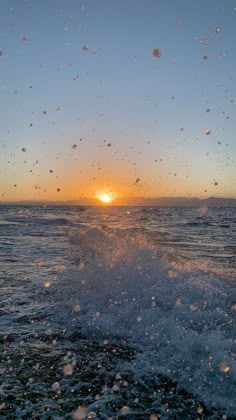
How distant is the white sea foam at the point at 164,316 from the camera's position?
4211 mm

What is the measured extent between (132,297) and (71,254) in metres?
7.64

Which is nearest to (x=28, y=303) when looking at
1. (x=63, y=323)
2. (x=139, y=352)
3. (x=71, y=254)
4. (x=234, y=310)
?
(x=63, y=323)

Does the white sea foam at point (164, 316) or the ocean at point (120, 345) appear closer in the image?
the ocean at point (120, 345)

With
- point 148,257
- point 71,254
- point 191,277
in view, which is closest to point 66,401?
point 191,277

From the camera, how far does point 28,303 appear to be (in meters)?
7.29

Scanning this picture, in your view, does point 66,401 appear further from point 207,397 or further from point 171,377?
point 207,397

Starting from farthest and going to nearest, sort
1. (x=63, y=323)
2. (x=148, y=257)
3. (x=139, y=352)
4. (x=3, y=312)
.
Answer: (x=148, y=257) < (x=3, y=312) < (x=63, y=323) < (x=139, y=352)

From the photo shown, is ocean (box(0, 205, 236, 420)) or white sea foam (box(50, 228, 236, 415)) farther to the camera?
white sea foam (box(50, 228, 236, 415))

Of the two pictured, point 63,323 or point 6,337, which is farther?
point 63,323

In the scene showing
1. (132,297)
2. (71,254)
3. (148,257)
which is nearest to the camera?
(132,297)

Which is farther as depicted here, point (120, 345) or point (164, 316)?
point (164, 316)

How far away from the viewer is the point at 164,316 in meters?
6.12

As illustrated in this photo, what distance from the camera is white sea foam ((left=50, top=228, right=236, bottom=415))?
4.21 meters

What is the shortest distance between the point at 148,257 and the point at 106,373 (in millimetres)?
6678
